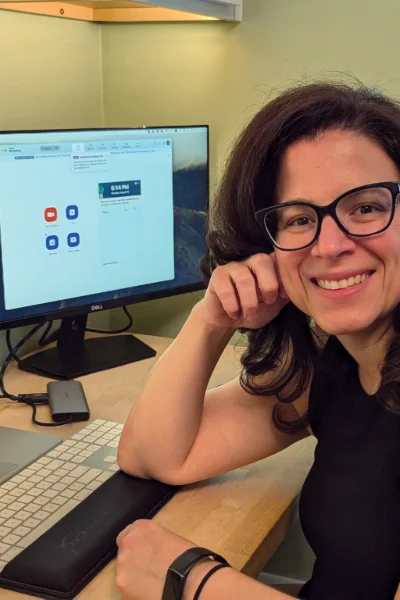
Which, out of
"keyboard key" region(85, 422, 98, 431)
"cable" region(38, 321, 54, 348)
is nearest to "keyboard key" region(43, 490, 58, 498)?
"keyboard key" region(85, 422, 98, 431)

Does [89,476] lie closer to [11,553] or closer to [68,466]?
[68,466]

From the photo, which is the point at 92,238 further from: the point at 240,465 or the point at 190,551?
the point at 190,551

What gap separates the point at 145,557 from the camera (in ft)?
3.33

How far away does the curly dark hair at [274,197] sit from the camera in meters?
1.05

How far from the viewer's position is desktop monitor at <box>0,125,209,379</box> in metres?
1.56

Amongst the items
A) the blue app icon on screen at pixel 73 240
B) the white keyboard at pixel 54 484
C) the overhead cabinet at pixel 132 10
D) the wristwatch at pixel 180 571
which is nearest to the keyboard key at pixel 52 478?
the white keyboard at pixel 54 484

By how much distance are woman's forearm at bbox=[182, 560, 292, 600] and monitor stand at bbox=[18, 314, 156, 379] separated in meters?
0.73

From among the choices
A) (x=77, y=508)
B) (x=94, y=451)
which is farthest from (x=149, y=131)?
(x=77, y=508)

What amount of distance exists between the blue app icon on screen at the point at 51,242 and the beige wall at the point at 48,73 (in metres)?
0.28

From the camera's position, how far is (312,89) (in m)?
1.11

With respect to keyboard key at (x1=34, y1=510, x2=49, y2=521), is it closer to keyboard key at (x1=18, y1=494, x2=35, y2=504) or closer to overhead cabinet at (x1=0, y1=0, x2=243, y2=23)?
keyboard key at (x1=18, y1=494, x2=35, y2=504)

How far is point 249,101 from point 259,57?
105mm

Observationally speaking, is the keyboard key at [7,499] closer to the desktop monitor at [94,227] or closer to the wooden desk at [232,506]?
the wooden desk at [232,506]

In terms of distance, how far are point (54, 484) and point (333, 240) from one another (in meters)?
0.56
